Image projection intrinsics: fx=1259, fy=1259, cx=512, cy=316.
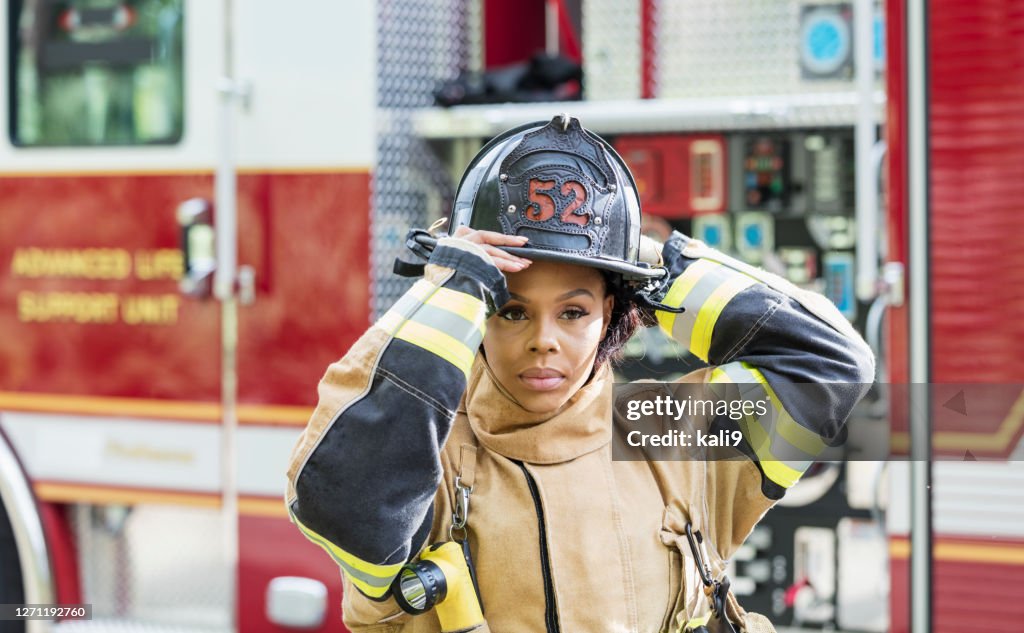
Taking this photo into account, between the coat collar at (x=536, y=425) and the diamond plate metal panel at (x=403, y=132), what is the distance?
1.65m

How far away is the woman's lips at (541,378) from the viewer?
1.55m

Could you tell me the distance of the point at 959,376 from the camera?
2.64 m

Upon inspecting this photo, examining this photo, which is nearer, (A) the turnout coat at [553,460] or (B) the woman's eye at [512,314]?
(A) the turnout coat at [553,460]

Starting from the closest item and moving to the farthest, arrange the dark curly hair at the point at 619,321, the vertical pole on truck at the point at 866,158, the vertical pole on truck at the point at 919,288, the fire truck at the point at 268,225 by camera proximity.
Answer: the dark curly hair at the point at 619,321
the vertical pole on truck at the point at 919,288
the vertical pole on truck at the point at 866,158
the fire truck at the point at 268,225

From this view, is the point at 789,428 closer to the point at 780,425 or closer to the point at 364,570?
the point at 780,425

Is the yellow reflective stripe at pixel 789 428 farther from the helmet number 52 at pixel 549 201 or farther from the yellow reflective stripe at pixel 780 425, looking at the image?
the helmet number 52 at pixel 549 201

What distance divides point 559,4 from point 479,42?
311mm

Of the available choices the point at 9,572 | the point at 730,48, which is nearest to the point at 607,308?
the point at 730,48

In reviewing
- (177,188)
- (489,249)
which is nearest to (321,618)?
(177,188)

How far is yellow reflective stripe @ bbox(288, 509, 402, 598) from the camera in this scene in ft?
4.76

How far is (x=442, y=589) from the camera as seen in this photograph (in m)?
1.48

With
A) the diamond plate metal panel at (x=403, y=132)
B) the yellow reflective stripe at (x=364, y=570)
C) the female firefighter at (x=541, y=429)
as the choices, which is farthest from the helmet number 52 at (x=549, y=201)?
the diamond plate metal panel at (x=403, y=132)

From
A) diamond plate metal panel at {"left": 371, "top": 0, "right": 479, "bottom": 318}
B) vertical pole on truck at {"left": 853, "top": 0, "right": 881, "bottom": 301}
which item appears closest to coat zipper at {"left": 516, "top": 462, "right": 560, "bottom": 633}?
vertical pole on truck at {"left": 853, "top": 0, "right": 881, "bottom": 301}

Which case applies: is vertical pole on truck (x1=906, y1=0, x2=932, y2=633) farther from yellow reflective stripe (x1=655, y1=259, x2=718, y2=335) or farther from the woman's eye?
the woman's eye
